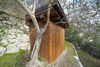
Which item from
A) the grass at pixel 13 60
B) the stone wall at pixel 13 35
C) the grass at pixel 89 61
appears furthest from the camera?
the grass at pixel 89 61

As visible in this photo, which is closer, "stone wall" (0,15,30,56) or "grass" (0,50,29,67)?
"grass" (0,50,29,67)

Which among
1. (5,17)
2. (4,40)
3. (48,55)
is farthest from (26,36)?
(48,55)

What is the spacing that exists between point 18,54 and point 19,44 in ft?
1.67

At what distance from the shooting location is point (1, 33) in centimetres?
217

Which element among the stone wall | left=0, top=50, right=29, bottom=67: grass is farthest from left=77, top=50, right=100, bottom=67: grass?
the stone wall

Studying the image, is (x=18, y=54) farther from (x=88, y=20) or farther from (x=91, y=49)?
(x=91, y=49)

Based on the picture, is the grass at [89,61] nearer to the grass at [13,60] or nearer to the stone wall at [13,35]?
the grass at [13,60]

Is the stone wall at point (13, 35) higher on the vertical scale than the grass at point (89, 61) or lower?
higher

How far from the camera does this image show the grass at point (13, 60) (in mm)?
2032

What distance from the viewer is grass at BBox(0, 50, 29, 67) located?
2.03 metres

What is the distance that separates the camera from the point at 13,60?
225 centimetres

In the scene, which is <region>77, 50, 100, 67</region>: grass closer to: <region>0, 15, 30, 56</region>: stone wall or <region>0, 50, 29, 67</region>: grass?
<region>0, 50, 29, 67</region>: grass

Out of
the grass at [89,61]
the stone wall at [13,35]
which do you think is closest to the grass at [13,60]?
the stone wall at [13,35]

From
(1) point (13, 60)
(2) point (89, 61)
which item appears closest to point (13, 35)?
(1) point (13, 60)
